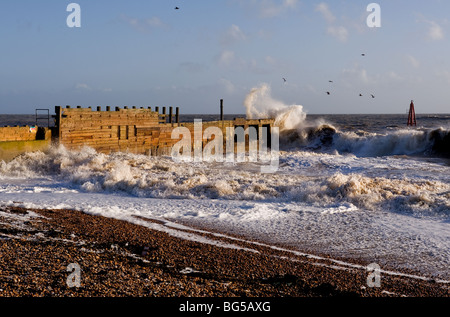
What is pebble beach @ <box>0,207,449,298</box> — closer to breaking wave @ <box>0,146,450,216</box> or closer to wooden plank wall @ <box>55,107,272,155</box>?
breaking wave @ <box>0,146,450,216</box>

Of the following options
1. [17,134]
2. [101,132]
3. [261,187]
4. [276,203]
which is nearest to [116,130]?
[101,132]

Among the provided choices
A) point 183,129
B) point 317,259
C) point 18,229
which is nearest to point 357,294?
point 317,259

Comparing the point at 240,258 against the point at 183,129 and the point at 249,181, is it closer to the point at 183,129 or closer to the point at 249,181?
the point at 249,181

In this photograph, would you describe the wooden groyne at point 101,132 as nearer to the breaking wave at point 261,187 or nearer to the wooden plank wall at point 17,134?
the wooden plank wall at point 17,134

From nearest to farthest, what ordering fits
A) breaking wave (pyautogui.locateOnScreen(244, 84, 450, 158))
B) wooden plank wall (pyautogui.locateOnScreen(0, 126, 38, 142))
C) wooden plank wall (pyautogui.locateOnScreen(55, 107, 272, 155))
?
1. wooden plank wall (pyautogui.locateOnScreen(0, 126, 38, 142))
2. wooden plank wall (pyautogui.locateOnScreen(55, 107, 272, 155))
3. breaking wave (pyautogui.locateOnScreen(244, 84, 450, 158))

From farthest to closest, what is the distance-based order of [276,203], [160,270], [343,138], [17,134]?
1. [343,138]
2. [17,134]
3. [276,203]
4. [160,270]

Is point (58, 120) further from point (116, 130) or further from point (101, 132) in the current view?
point (116, 130)

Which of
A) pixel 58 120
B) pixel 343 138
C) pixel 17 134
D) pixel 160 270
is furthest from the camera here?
pixel 343 138

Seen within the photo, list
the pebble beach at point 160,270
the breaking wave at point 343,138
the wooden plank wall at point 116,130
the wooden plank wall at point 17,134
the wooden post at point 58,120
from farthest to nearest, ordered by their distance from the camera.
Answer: the breaking wave at point 343,138 → the wooden plank wall at point 116,130 → the wooden post at point 58,120 → the wooden plank wall at point 17,134 → the pebble beach at point 160,270

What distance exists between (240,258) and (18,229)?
13.7 ft

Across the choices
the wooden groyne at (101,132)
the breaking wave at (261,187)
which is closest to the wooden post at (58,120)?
the wooden groyne at (101,132)

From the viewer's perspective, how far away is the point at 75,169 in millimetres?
17266

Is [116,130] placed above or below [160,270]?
above

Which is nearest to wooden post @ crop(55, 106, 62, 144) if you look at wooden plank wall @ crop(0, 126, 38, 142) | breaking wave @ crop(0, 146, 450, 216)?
wooden plank wall @ crop(0, 126, 38, 142)
